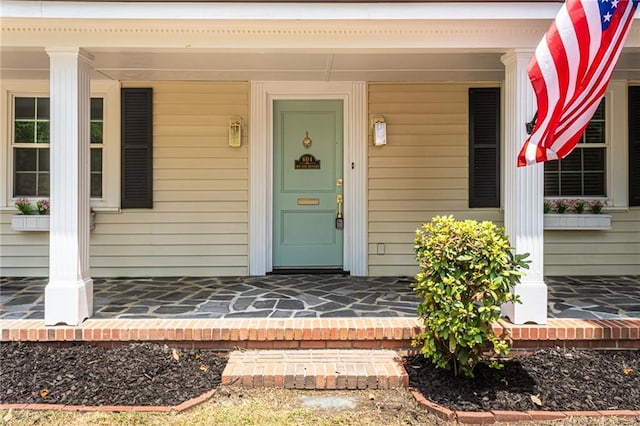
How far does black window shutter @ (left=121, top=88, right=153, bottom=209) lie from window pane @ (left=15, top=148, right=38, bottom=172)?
1018 millimetres

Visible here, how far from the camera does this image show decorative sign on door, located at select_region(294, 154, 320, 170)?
17.2 ft

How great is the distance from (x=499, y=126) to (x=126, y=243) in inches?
176

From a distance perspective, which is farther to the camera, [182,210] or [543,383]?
[182,210]

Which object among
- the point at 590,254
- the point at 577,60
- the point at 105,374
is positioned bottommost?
the point at 105,374

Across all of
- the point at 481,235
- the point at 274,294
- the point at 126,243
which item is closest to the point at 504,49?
the point at 481,235

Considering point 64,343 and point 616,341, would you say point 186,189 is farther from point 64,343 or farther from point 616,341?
point 616,341

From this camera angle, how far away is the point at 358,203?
5.23 meters

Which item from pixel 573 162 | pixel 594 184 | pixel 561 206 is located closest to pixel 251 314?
pixel 561 206

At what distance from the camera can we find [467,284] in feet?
8.76

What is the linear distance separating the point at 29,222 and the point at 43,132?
3.37 feet

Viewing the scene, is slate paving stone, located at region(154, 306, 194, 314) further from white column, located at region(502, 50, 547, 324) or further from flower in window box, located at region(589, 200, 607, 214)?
flower in window box, located at region(589, 200, 607, 214)

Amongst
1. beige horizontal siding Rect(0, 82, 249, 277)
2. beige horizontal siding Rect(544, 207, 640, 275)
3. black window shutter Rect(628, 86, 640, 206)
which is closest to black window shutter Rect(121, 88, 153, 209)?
beige horizontal siding Rect(0, 82, 249, 277)

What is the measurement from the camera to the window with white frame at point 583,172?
5273 mm

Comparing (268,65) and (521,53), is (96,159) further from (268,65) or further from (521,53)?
(521,53)
